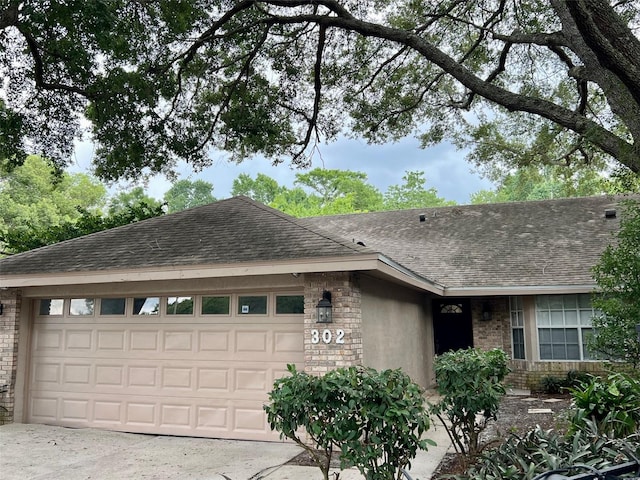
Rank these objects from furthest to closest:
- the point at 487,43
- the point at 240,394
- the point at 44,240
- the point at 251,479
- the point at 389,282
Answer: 1. the point at 44,240
2. the point at 487,43
3. the point at 389,282
4. the point at 240,394
5. the point at 251,479

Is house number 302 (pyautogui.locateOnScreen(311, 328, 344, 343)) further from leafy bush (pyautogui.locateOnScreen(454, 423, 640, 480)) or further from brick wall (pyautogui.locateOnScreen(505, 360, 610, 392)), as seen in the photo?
brick wall (pyautogui.locateOnScreen(505, 360, 610, 392))

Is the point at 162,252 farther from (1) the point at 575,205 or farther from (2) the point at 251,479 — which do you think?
(1) the point at 575,205

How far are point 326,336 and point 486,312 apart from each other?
21.9 ft

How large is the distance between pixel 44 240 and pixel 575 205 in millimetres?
15498

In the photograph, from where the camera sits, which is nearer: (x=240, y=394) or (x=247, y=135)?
(x=240, y=394)

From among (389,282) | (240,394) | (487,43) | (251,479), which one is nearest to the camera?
(251,479)

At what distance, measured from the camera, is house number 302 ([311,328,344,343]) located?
20.9 feet

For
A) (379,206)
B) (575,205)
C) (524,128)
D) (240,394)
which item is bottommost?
(240,394)

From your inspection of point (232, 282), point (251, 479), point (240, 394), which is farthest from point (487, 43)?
point (251, 479)

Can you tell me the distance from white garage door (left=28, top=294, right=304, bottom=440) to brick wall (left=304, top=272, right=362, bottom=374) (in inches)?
15.3

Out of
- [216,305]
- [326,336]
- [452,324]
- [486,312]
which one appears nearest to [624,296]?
[326,336]

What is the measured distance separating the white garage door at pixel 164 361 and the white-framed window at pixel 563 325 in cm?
697

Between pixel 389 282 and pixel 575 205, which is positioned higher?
pixel 575 205

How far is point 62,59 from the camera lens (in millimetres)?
7910
